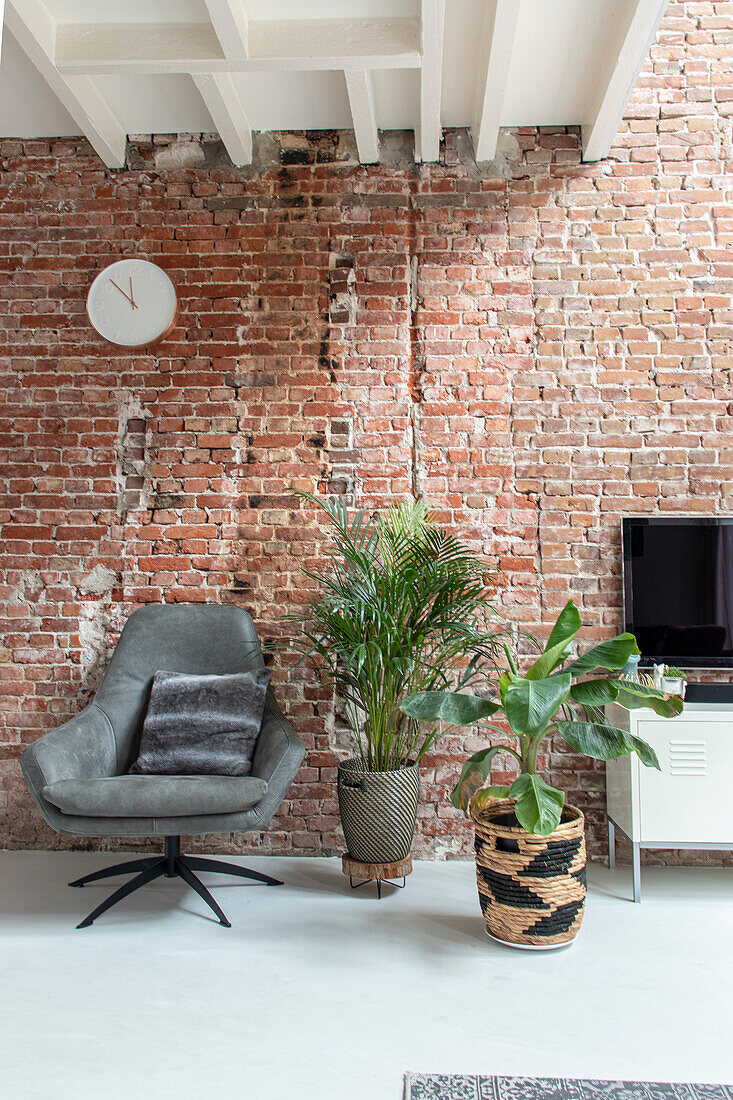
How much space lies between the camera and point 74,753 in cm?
285

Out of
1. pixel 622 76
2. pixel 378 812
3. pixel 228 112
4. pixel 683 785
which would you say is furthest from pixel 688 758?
pixel 228 112

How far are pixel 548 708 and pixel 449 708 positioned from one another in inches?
14.5

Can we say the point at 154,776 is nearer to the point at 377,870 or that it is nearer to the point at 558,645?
the point at 377,870

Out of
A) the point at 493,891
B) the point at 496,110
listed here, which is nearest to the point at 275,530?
the point at 493,891

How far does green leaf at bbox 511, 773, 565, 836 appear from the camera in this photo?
237 centimetres

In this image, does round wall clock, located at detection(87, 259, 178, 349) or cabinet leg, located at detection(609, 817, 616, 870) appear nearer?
cabinet leg, located at detection(609, 817, 616, 870)

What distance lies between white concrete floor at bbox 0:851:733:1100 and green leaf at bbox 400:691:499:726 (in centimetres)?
72

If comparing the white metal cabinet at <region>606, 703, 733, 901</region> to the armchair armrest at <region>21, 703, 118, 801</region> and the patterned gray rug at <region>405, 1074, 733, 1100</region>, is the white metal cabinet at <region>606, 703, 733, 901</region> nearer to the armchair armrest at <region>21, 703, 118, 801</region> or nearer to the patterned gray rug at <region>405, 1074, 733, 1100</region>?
the patterned gray rug at <region>405, 1074, 733, 1100</region>

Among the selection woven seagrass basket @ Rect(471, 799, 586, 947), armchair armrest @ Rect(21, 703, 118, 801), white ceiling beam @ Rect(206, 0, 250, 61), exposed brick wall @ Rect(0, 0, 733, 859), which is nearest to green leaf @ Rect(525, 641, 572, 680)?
woven seagrass basket @ Rect(471, 799, 586, 947)

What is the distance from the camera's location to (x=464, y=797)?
2732mm

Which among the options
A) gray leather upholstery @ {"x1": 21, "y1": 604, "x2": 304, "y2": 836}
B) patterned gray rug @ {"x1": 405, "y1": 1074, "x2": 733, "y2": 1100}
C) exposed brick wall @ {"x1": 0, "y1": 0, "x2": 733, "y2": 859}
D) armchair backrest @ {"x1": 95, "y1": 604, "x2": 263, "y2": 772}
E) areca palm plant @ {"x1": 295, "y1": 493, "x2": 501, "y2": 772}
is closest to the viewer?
patterned gray rug @ {"x1": 405, "y1": 1074, "x2": 733, "y2": 1100}

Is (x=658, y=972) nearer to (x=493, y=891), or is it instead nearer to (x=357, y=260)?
(x=493, y=891)

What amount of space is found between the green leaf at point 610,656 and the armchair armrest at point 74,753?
1762mm

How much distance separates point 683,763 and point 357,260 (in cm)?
254
